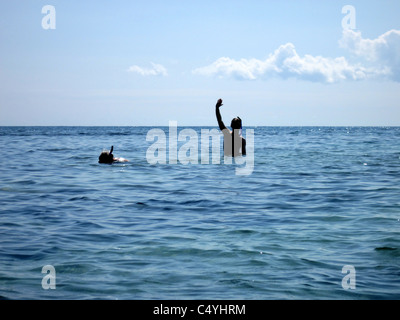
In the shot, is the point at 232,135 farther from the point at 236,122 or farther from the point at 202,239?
the point at 202,239

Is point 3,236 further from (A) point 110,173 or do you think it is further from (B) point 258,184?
(A) point 110,173

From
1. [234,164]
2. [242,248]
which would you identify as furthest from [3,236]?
[234,164]

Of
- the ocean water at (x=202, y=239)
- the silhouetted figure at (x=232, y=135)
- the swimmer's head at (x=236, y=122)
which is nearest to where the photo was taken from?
the ocean water at (x=202, y=239)

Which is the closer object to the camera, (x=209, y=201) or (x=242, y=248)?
(x=242, y=248)

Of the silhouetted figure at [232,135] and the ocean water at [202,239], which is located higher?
the silhouetted figure at [232,135]

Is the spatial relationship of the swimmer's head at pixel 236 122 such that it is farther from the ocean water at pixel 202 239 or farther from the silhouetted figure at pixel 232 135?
the ocean water at pixel 202 239

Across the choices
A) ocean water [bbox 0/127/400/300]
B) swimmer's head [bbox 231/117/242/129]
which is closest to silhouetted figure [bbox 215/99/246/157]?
swimmer's head [bbox 231/117/242/129]

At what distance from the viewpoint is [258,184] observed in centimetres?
1404

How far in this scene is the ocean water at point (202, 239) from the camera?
5637mm

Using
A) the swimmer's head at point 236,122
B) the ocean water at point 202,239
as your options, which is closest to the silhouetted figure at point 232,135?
the swimmer's head at point 236,122

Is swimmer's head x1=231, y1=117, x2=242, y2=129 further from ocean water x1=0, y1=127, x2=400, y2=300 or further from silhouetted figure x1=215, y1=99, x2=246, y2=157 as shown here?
ocean water x1=0, y1=127, x2=400, y2=300

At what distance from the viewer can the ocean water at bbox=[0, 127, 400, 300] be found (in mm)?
5637

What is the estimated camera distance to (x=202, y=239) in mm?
7637
